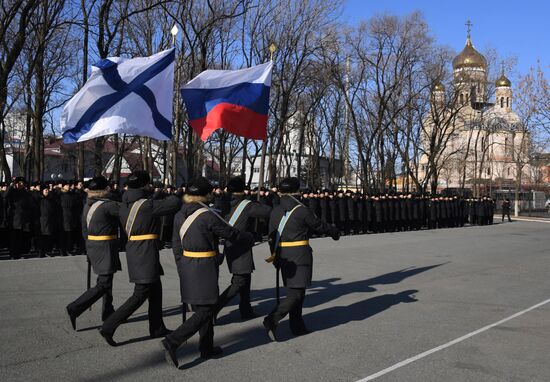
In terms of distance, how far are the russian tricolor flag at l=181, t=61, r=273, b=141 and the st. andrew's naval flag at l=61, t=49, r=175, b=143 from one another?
864 mm

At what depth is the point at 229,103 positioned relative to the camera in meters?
9.87

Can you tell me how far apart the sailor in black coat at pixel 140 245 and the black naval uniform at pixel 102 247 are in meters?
0.37

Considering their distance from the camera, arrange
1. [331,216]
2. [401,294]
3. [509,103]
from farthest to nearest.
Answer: [509,103]
[331,216]
[401,294]

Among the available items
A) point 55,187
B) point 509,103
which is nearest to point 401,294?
point 55,187

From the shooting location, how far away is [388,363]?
5.38 metres

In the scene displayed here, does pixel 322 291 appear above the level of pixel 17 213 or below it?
below

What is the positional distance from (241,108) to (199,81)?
0.92m

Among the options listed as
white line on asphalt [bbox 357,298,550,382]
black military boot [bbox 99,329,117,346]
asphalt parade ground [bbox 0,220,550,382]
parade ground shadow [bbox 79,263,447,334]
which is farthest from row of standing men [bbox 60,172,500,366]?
white line on asphalt [bbox 357,298,550,382]

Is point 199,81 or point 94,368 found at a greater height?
point 199,81

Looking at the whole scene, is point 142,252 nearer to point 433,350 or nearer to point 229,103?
point 433,350

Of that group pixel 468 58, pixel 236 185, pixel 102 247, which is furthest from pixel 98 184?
pixel 468 58

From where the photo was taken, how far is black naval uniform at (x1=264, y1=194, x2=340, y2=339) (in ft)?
20.5

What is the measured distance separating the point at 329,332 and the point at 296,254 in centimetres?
109

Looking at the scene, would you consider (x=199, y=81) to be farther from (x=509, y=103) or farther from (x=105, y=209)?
(x=509, y=103)
